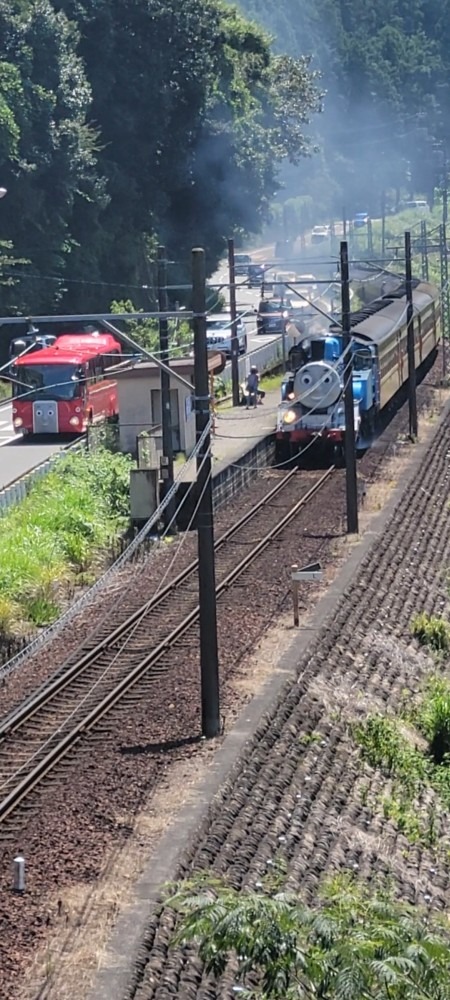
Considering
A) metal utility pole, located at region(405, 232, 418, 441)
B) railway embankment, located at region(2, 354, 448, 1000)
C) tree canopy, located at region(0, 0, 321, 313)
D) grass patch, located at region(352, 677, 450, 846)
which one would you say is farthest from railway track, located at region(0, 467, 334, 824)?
tree canopy, located at region(0, 0, 321, 313)

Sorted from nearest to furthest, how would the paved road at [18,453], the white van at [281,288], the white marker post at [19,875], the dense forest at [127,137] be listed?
the white marker post at [19,875] → the paved road at [18,453] → the dense forest at [127,137] → the white van at [281,288]

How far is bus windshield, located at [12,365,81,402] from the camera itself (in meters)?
32.0

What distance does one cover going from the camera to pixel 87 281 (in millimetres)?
48562

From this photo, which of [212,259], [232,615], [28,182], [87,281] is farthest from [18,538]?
[212,259]

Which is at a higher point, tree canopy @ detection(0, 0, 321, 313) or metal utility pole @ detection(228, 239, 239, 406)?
tree canopy @ detection(0, 0, 321, 313)

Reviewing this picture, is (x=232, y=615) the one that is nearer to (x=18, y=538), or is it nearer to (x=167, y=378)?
(x=18, y=538)

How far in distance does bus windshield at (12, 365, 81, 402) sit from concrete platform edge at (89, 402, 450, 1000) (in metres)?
13.7

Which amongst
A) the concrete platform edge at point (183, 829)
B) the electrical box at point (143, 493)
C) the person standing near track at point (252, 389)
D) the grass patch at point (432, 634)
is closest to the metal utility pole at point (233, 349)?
the person standing near track at point (252, 389)

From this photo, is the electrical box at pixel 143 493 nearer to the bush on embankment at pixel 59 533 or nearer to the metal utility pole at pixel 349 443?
the bush on embankment at pixel 59 533

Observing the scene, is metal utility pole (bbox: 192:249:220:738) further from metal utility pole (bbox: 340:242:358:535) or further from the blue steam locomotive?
the blue steam locomotive

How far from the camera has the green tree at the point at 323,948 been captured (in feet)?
19.0

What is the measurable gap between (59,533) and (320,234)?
246 ft

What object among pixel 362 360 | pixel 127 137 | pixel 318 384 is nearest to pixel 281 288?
pixel 127 137

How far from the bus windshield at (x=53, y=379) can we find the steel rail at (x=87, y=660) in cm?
947
